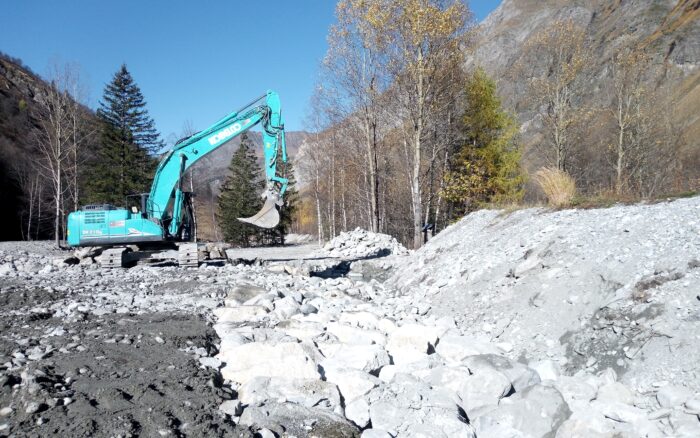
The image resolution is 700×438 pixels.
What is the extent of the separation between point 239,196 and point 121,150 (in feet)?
28.5

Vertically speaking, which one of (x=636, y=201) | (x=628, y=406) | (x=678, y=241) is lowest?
(x=628, y=406)

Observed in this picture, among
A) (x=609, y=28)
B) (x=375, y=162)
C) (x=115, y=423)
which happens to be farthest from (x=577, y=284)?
(x=609, y=28)

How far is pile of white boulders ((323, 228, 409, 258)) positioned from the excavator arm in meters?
6.92

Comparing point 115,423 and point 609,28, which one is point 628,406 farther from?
point 609,28

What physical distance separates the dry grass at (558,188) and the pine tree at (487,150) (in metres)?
7.71

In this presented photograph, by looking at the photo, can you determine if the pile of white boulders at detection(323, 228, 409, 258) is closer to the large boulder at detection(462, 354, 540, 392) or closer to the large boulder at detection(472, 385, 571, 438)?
the large boulder at detection(462, 354, 540, 392)

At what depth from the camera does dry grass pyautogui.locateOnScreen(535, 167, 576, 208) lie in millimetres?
10617

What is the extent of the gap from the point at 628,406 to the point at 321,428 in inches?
107

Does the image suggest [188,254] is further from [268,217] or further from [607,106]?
[607,106]

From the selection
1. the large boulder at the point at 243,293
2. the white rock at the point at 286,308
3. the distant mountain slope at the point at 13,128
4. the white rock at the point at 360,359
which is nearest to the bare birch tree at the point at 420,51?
the large boulder at the point at 243,293

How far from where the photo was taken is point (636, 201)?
8969mm

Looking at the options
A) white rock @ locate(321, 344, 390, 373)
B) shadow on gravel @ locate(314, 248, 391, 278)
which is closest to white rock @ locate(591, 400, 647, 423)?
white rock @ locate(321, 344, 390, 373)

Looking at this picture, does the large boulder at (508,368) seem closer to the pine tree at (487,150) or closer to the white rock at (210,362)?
the white rock at (210,362)

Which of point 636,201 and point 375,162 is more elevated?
point 375,162
